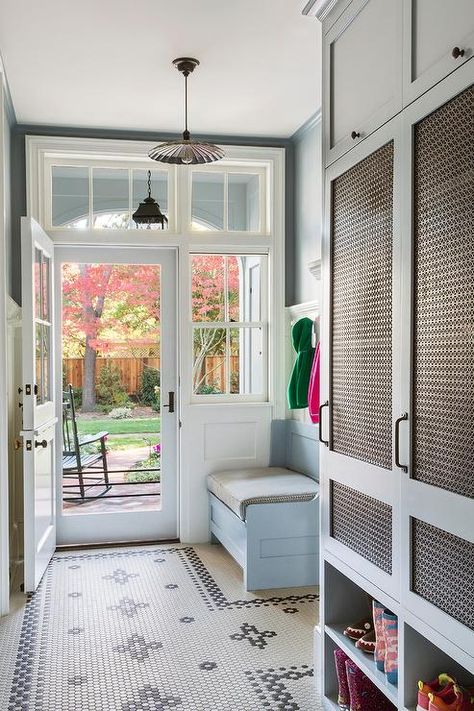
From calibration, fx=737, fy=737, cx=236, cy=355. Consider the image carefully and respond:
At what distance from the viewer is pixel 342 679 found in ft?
8.61

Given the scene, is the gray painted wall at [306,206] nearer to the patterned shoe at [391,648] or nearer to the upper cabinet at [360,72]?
the upper cabinet at [360,72]

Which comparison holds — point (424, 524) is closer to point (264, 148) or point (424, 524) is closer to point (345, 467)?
point (345, 467)

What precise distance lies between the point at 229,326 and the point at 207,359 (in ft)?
0.90

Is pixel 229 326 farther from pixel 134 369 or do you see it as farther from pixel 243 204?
pixel 243 204

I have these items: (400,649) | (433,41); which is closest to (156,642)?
(400,649)

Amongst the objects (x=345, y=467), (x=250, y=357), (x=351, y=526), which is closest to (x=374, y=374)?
(x=345, y=467)

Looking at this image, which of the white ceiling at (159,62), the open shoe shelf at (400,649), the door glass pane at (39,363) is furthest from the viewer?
the door glass pane at (39,363)

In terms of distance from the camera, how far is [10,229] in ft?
15.1

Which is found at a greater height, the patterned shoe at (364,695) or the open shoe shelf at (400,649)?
the open shoe shelf at (400,649)

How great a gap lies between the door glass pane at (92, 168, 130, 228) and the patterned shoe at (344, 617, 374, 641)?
3217 millimetres

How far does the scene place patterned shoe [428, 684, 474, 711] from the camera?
1.90 m

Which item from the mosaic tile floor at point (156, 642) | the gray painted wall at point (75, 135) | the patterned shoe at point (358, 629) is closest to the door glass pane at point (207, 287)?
the gray painted wall at point (75, 135)

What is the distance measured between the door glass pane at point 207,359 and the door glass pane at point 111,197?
→ 3.02ft

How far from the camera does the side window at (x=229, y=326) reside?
5.08m
